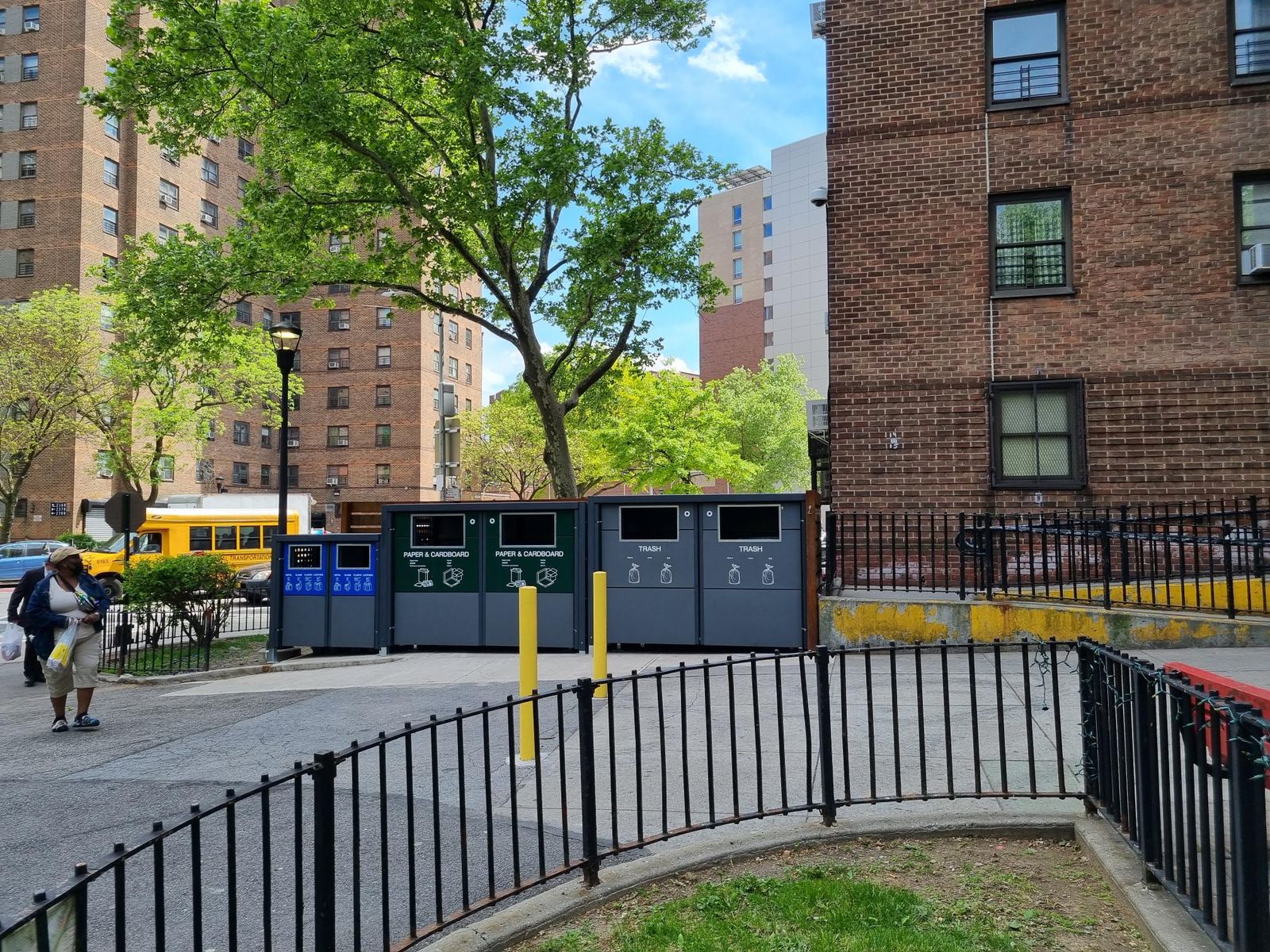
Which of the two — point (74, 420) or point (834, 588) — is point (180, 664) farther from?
point (74, 420)

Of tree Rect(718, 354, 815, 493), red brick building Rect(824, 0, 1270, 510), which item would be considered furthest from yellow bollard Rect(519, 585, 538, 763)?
tree Rect(718, 354, 815, 493)

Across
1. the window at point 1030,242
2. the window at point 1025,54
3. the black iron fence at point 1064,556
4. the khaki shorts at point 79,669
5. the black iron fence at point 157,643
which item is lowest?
the black iron fence at point 157,643

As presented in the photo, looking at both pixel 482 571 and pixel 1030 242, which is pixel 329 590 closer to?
pixel 482 571

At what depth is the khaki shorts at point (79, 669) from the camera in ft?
29.6

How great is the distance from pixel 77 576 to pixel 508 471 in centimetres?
4212

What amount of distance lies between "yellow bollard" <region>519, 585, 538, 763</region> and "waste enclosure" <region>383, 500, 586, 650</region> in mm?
5743

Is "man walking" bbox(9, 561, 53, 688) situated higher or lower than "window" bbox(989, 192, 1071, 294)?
lower

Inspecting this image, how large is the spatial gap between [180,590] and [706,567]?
8430 millimetres

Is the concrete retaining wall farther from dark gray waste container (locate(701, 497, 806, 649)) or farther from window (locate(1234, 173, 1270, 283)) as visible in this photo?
window (locate(1234, 173, 1270, 283))

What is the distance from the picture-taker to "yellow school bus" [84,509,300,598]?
85.1ft

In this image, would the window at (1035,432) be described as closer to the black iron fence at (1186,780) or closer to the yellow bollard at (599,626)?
the yellow bollard at (599,626)

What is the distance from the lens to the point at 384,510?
44.2ft

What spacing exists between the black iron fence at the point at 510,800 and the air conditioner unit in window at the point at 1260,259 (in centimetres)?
754

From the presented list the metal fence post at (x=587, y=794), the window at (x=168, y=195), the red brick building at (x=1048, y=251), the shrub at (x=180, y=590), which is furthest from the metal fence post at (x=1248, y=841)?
the window at (x=168, y=195)
